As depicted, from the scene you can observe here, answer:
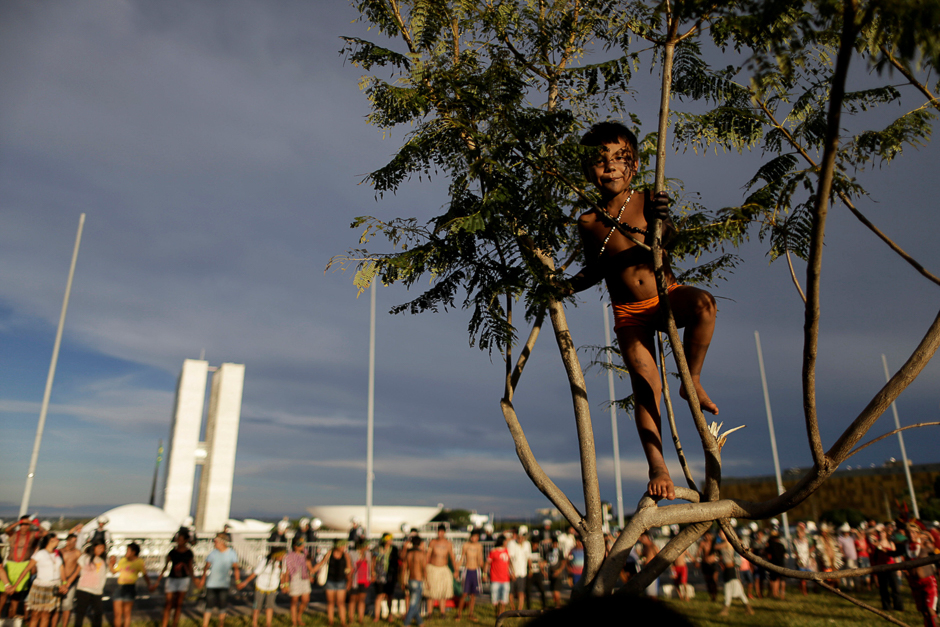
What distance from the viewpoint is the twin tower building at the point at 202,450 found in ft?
78.6

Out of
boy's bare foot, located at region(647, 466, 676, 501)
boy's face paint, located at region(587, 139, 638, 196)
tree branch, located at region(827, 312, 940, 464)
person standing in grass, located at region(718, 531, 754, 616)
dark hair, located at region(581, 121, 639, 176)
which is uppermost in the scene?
dark hair, located at region(581, 121, 639, 176)

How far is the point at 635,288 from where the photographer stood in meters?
2.56

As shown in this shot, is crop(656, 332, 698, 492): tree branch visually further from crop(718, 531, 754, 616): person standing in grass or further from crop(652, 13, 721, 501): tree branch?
crop(718, 531, 754, 616): person standing in grass

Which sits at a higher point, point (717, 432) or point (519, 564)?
Result: point (717, 432)

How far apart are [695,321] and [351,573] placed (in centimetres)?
1257

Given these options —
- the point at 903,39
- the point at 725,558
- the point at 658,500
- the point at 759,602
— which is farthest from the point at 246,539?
the point at 903,39

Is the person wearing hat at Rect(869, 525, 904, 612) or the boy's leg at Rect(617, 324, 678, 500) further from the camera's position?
the person wearing hat at Rect(869, 525, 904, 612)

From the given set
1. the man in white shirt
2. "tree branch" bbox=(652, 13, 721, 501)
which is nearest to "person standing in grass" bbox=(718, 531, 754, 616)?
the man in white shirt

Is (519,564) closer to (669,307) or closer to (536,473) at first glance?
(536,473)

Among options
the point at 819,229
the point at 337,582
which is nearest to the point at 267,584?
the point at 337,582

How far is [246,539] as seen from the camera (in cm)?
1684

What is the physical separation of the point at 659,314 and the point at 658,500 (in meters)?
0.75

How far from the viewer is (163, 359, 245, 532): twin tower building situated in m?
24.0

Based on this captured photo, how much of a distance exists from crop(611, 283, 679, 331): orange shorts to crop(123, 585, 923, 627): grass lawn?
32.1 ft
